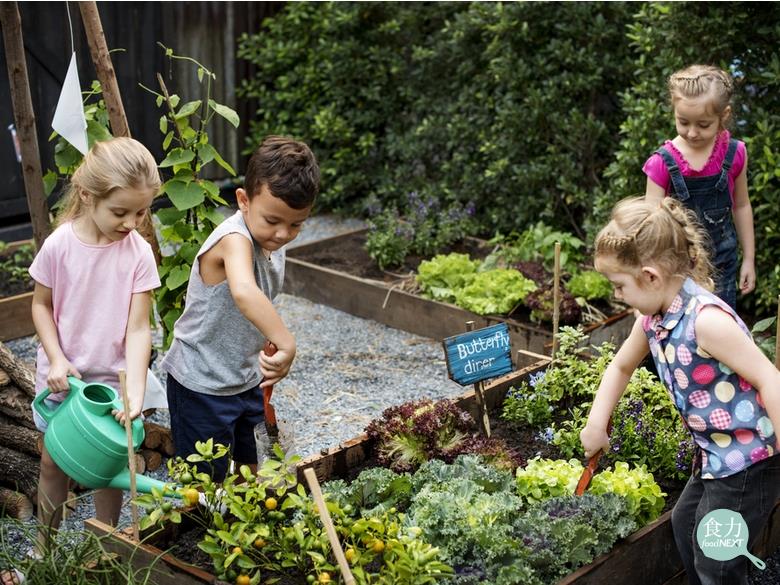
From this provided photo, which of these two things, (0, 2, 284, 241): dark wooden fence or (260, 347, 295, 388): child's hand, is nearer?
(260, 347, 295, 388): child's hand

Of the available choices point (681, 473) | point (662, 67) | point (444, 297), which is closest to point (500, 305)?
point (444, 297)

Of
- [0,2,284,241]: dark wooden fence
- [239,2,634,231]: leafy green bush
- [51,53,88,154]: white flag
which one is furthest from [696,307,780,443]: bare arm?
[0,2,284,241]: dark wooden fence

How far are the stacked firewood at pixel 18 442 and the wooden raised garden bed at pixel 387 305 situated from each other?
2234mm

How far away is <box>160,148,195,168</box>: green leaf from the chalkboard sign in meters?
1.33

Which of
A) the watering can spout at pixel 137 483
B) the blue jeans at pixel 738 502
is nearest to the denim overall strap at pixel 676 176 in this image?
the blue jeans at pixel 738 502

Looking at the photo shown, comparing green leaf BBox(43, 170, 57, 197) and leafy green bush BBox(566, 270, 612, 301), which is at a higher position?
green leaf BBox(43, 170, 57, 197)

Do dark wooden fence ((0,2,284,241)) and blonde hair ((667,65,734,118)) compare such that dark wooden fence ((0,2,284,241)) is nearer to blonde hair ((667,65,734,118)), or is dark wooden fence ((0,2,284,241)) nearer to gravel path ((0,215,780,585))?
gravel path ((0,215,780,585))

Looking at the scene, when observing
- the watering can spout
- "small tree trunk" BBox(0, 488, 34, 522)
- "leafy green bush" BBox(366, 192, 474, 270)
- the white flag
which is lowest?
"leafy green bush" BBox(366, 192, 474, 270)

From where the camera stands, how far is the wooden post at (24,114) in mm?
3871

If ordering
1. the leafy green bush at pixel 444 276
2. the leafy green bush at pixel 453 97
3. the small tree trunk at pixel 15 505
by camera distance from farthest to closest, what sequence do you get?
the leafy green bush at pixel 453 97
the leafy green bush at pixel 444 276
the small tree trunk at pixel 15 505

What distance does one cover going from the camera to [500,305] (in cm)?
541

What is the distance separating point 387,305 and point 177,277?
222 cm

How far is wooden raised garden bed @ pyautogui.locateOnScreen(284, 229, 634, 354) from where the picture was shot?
5191mm

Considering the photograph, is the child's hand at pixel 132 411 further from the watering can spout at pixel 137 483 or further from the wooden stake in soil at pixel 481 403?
the wooden stake in soil at pixel 481 403
